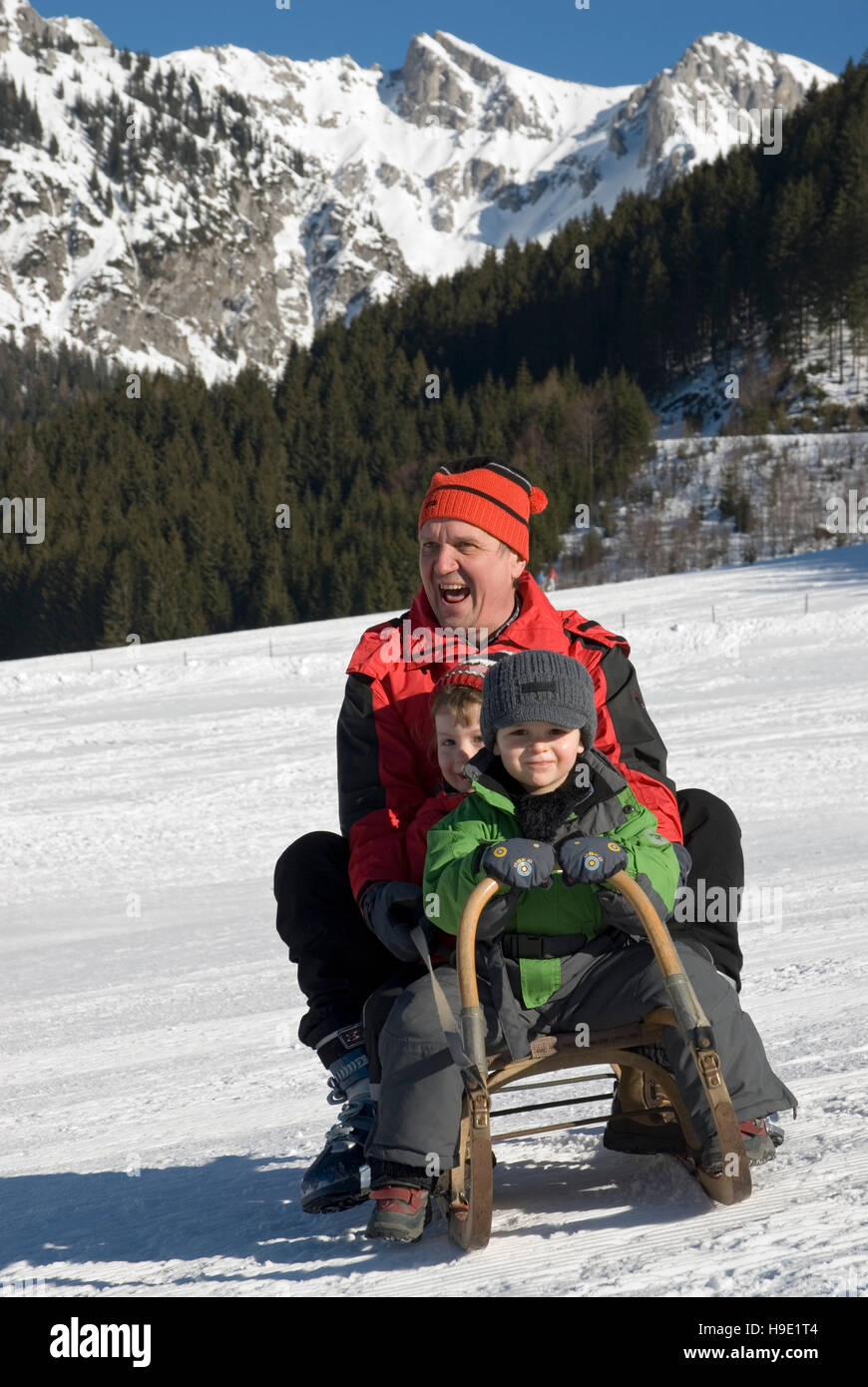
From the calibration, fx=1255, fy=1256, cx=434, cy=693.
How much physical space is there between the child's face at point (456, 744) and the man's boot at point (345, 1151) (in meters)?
0.67

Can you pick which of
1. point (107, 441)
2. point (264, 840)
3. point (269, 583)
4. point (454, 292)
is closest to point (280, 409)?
point (107, 441)

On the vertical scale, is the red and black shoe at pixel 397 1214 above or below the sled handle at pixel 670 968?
below

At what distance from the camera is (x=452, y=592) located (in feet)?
11.3

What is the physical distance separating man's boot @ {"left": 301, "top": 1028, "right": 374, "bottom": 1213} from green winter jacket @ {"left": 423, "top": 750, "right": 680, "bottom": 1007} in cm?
62

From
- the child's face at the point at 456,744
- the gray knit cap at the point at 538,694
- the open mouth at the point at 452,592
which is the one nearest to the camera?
the gray knit cap at the point at 538,694

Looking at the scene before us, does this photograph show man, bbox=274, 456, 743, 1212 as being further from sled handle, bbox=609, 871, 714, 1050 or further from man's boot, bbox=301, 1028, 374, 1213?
sled handle, bbox=609, 871, 714, 1050

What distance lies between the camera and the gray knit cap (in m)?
2.76

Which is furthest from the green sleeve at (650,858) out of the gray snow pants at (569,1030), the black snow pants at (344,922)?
the black snow pants at (344,922)

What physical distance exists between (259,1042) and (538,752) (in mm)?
3131

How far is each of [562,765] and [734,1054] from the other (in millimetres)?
719

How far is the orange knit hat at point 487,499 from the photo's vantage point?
137 inches

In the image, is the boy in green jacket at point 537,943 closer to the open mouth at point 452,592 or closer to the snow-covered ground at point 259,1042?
the snow-covered ground at point 259,1042

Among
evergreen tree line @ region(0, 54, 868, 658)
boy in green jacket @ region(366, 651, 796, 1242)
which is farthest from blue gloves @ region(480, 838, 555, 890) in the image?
evergreen tree line @ region(0, 54, 868, 658)

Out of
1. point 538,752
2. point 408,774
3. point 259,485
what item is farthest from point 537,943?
point 259,485
